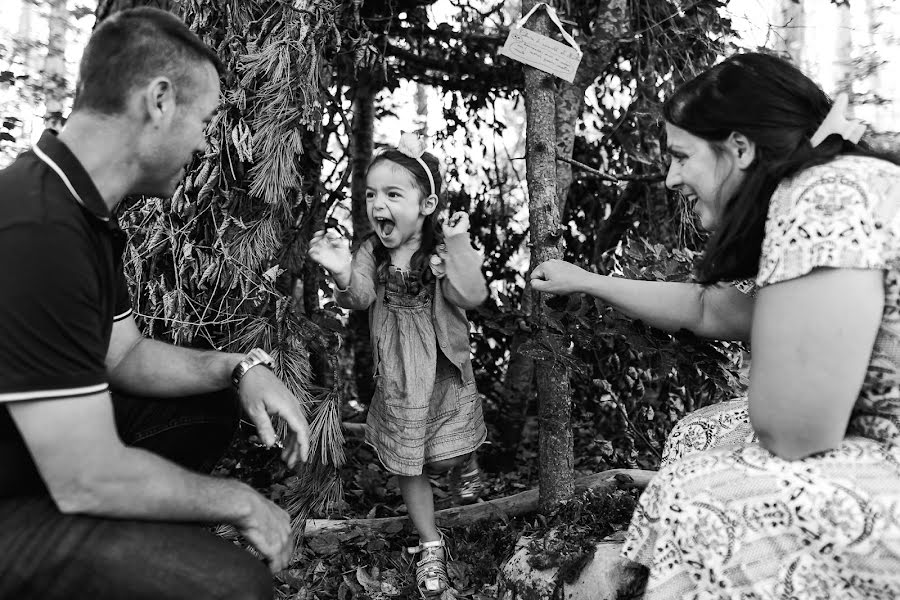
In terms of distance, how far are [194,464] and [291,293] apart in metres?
1.09

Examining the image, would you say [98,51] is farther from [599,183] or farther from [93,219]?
[599,183]

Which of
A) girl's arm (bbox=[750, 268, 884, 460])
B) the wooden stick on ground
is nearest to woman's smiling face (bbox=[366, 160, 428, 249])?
the wooden stick on ground

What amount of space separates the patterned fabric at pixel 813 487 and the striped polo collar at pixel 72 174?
4.72 feet

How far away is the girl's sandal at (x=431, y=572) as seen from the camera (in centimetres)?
278

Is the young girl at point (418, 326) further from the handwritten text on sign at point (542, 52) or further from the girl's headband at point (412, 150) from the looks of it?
the handwritten text on sign at point (542, 52)

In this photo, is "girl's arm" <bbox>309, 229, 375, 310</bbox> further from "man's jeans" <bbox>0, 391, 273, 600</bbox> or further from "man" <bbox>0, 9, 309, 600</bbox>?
"man's jeans" <bbox>0, 391, 273, 600</bbox>

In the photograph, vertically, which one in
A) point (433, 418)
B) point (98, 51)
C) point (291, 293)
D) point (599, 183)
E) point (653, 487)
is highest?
point (98, 51)

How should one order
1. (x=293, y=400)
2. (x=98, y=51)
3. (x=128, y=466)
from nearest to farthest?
(x=128, y=466) < (x=98, y=51) < (x=293, y=400)

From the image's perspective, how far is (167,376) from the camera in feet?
7.34

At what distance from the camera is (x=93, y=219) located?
1.71 meters

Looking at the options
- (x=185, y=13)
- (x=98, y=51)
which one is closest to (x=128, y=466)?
(x=98, y=51)

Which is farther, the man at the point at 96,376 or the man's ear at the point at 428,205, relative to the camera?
the man's ear at the point at 428,205

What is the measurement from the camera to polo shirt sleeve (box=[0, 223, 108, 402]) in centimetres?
147

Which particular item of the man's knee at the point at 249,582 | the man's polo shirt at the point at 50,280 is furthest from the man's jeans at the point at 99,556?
the man's polo shirt at the point at 50,280
